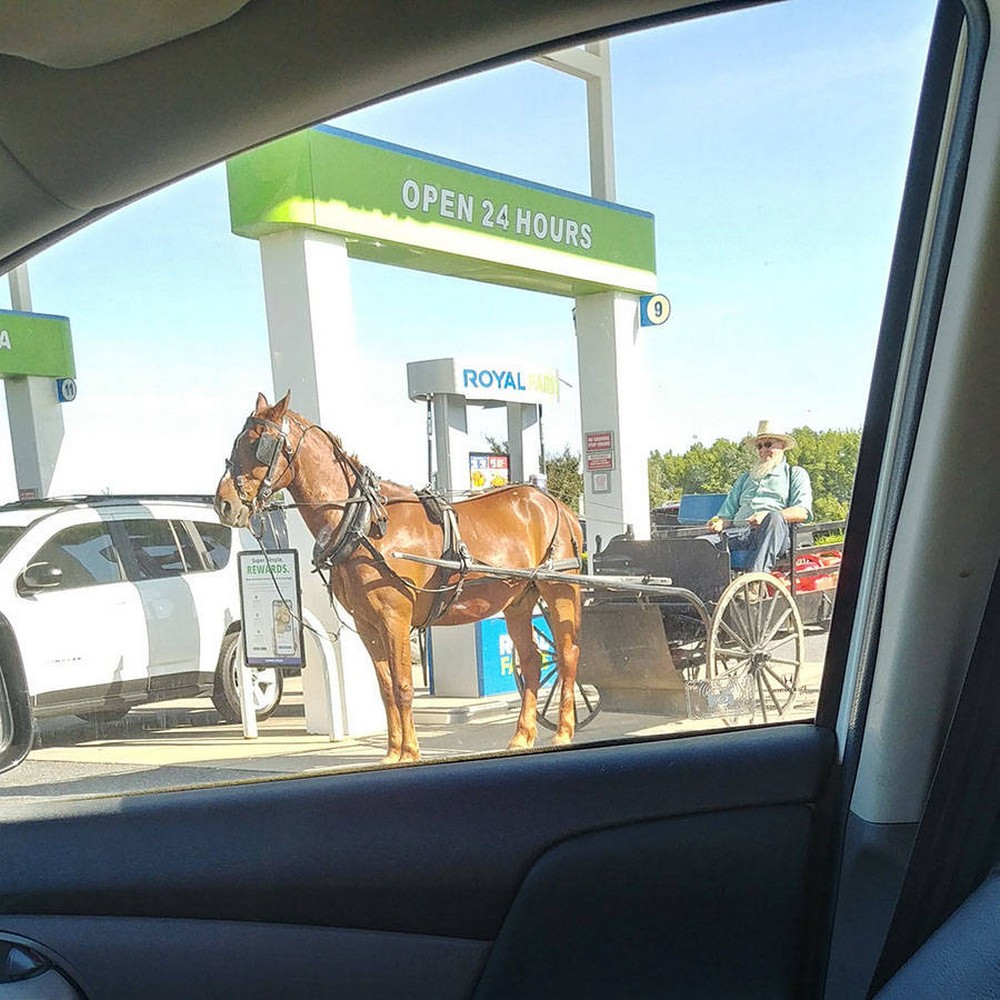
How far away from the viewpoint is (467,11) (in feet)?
4.94

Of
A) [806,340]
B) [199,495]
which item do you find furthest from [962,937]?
[199,495]

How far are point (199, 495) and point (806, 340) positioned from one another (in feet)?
4.28

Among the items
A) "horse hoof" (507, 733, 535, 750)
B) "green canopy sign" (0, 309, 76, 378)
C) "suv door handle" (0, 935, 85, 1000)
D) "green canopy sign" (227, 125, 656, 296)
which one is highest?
"green canopy sign" (227, 125, 656, 296)

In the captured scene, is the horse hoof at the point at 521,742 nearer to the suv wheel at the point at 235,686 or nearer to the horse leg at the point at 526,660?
the horse leg at the point at 526,660

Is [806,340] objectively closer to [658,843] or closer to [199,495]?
[658,843]

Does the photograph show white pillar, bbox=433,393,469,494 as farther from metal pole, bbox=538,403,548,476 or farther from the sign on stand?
the sign on stand

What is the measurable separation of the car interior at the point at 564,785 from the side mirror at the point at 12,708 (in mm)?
115

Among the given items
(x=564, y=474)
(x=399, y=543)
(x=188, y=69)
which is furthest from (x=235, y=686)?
(x=188, y=69)

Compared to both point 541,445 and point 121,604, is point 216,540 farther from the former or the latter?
point 541,445

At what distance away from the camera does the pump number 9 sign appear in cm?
222

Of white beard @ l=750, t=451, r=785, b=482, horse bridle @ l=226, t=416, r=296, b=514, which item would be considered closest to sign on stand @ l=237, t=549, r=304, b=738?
horse bridle @ l=226, t=416, r=296, b=514

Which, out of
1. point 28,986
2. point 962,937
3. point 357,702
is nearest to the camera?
point 962,937

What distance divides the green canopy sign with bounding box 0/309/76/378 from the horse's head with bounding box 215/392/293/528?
0.41 m

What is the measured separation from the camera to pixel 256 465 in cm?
282
